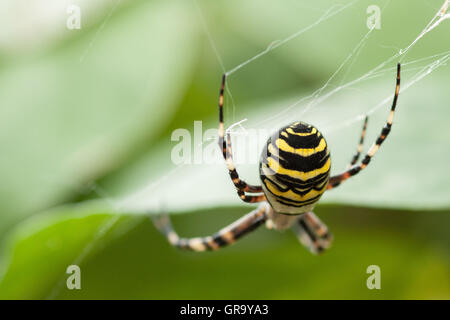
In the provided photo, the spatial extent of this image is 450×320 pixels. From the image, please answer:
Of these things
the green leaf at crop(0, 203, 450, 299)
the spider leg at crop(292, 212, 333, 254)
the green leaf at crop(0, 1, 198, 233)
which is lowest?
the green leaf at crop(0, 203, 450, 299)

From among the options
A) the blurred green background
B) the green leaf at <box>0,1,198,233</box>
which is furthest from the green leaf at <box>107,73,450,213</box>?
the green leaf at <box>0,1,198,233</box>

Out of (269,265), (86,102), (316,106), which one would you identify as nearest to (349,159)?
(316,106)

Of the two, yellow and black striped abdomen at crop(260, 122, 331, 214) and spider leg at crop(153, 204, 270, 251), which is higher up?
spider leg at crop(153, 204, 270, 251)

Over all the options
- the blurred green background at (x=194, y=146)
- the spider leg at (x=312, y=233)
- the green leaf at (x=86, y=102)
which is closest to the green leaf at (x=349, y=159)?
the blurred green background at (x=194, y=146)

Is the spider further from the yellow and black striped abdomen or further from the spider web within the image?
the spider web

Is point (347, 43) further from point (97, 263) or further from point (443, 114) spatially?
point (97, 263)

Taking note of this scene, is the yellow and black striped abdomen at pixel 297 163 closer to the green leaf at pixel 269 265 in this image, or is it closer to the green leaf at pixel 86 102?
the green leaf at pixel 269 265
